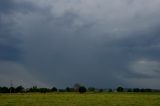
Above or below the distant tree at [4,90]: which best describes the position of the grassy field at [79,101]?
below

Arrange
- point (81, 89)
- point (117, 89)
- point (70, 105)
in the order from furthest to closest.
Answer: point (117, 89) → point (81, 89) → point (70, 105)

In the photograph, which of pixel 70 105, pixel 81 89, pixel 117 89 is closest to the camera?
pixel 70 105

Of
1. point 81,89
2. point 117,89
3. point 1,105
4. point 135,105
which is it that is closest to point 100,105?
point 135,105

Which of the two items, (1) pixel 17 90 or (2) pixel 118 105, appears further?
(1) pixel 17 90

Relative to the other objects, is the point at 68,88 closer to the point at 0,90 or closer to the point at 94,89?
the point at 94,89

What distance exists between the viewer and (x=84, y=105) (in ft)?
134

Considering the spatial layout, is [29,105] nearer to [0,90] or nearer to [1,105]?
[1,105]

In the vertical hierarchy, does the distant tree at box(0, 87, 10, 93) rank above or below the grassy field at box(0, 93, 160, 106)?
above

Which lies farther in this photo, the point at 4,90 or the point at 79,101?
the point at 4,90

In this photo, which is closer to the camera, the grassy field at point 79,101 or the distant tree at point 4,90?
the grassy field at point 79,101

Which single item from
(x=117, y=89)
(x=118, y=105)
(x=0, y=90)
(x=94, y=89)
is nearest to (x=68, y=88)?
(x=94, y=89)

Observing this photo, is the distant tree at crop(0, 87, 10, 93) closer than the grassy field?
No

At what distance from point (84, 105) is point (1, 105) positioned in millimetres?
9809

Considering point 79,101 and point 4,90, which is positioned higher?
point 4,90
